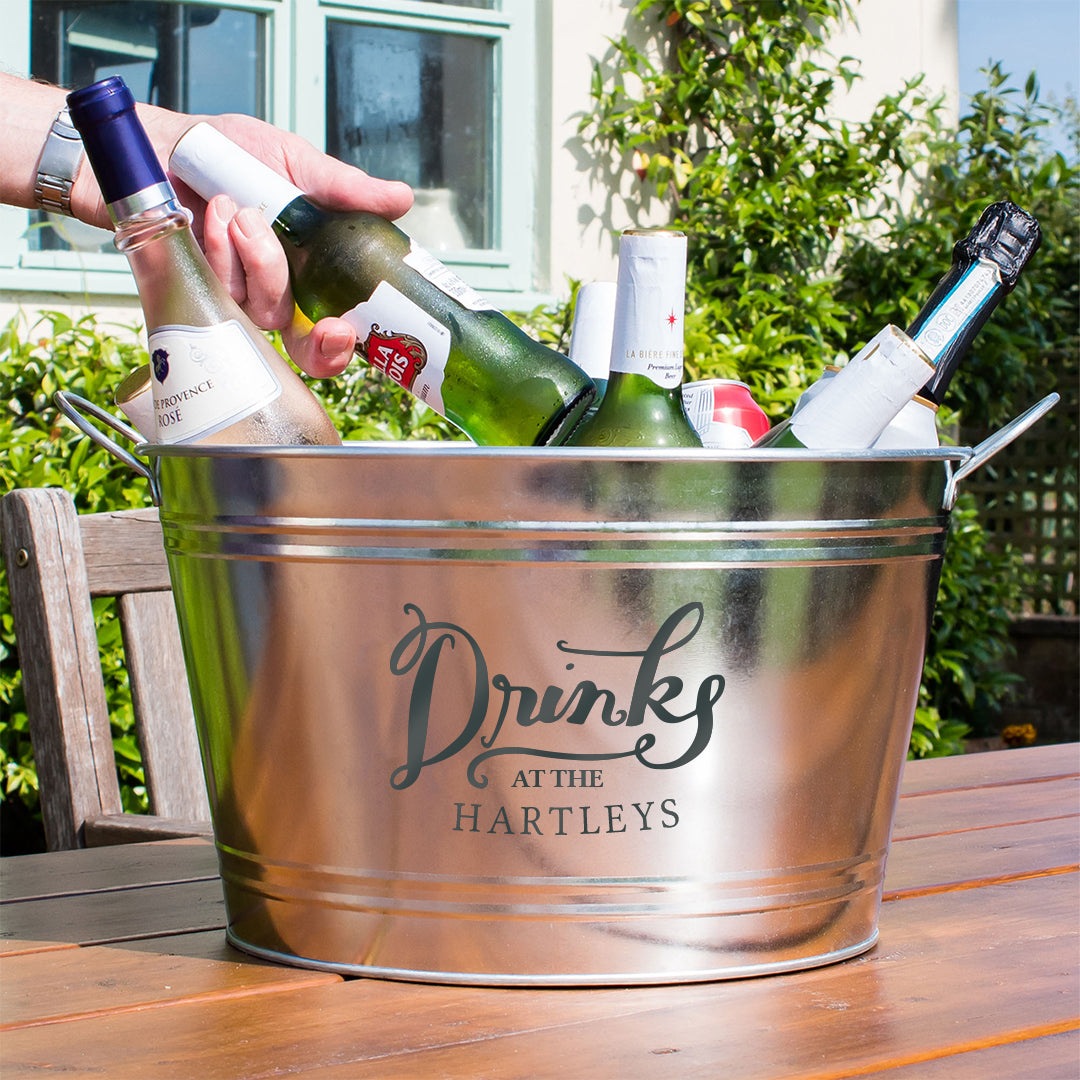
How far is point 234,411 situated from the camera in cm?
83

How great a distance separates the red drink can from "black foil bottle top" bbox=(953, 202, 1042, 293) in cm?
18

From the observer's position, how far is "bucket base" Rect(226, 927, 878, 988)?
0.70m

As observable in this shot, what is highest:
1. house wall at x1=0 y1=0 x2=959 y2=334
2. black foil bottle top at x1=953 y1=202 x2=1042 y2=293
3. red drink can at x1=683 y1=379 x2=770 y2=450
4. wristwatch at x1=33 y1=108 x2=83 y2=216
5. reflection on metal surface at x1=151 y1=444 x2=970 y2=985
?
house wall at x1=0 y1=0 x2=959 y2=334

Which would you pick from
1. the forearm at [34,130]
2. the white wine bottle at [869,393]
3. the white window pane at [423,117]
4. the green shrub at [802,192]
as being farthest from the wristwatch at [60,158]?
the white window pane at [423,117]

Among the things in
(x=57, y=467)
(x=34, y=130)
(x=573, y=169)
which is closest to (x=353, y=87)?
(x=573, y=169)

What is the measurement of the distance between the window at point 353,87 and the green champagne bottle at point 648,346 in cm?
228

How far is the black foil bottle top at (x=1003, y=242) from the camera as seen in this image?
0.90 metres

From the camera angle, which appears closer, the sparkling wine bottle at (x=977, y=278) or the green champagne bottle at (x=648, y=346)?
the green champagne bottle at (x=648, y=346)

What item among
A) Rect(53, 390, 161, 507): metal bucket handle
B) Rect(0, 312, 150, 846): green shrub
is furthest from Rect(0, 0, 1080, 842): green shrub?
Rect(53, 390, 161, 507): metal bucket handle

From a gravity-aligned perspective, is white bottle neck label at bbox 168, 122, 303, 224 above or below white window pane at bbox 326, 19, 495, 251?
below

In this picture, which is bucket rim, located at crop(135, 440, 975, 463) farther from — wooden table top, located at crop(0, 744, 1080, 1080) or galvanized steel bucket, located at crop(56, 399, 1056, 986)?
wooden table top, located at crop(0, 744, 1080, 1080)

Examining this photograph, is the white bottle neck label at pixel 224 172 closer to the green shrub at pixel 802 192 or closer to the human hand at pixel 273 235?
the human hand at pixel 273 235

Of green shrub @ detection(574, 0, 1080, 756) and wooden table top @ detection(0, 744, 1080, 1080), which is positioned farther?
green shrub @ detection(574, 0, 1080, 756)

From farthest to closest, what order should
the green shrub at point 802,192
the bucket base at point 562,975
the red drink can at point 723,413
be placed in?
the green shrub at point 802,192
the red drink can at point 723,413
the bucket base at point 562,975
